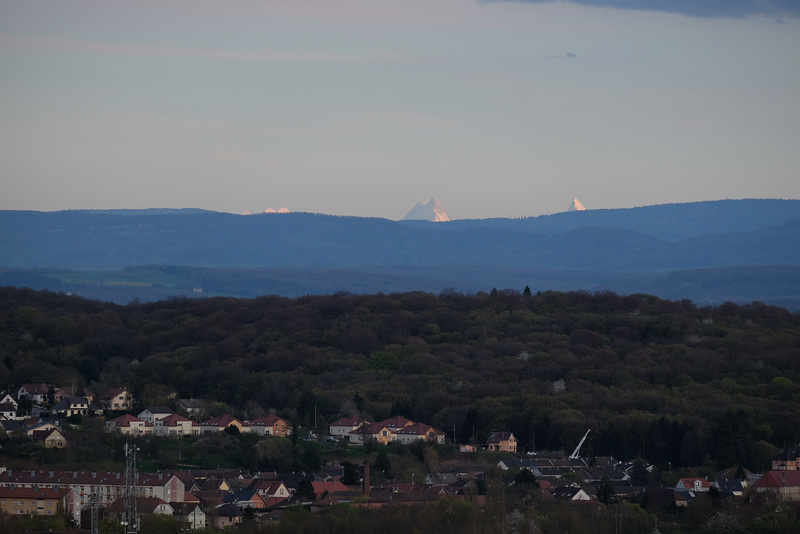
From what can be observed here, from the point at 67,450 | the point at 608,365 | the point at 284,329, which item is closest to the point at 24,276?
the point at 284,329

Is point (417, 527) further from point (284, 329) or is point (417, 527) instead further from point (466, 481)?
point (284, 329)

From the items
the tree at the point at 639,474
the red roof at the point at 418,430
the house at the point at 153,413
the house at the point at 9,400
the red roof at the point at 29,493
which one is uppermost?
the house at the point at 9,400

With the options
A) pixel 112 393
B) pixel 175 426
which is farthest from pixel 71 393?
pixel 175 426

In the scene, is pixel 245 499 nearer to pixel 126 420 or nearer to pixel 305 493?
pixel 305 493

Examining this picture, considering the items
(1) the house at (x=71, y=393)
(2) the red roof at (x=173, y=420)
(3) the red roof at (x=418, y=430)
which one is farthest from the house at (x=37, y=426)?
(3) the red roof at (x=418, y=430)

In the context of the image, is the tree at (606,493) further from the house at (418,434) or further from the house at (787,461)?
the house at (418,434)
